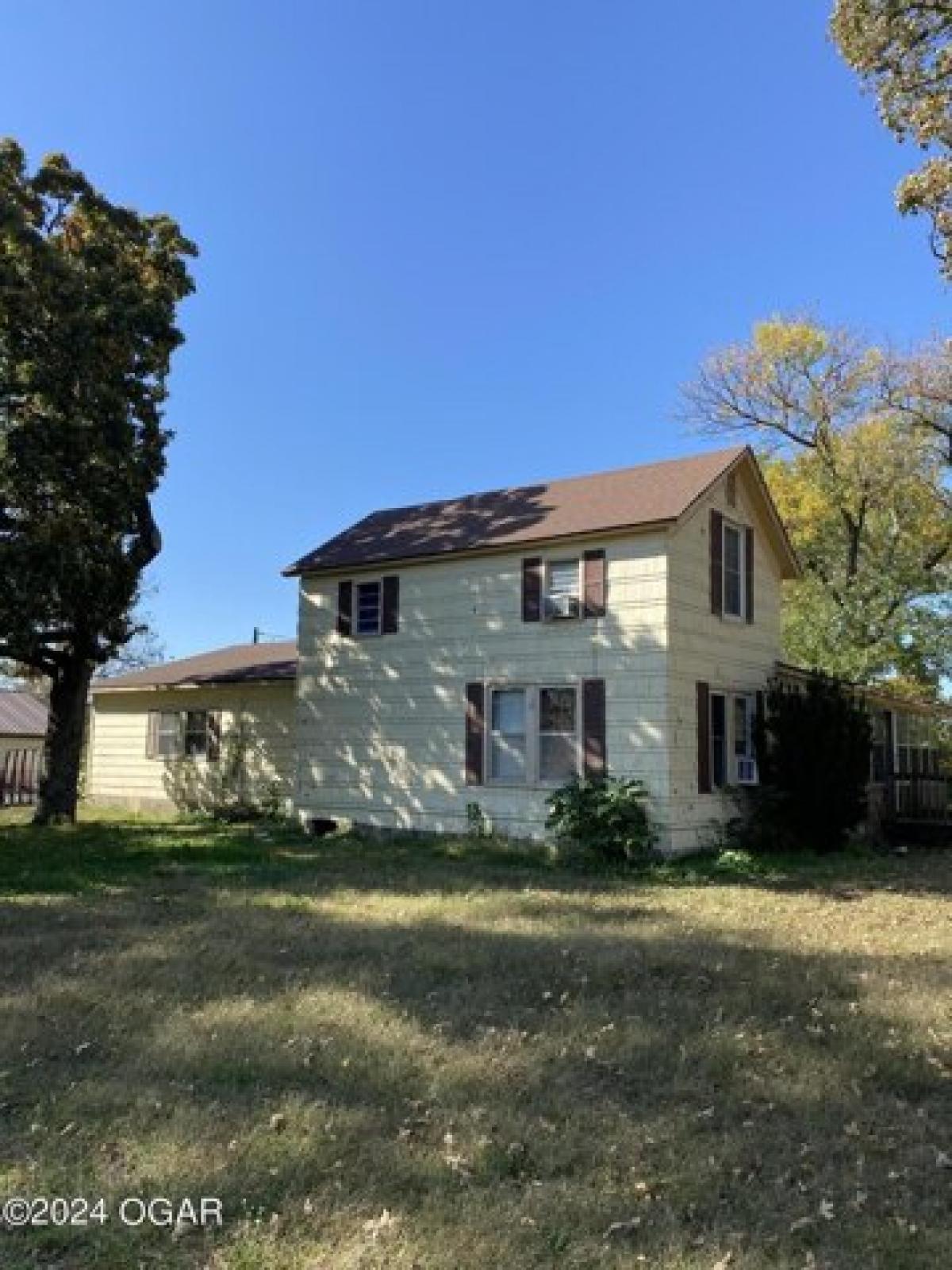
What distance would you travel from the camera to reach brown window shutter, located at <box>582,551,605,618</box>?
15016 millimetres

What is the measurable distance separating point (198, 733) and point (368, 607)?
20.0 feet

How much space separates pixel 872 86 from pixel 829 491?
18.0m

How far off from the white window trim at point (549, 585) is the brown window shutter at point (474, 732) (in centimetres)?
119

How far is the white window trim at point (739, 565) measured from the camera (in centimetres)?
1611

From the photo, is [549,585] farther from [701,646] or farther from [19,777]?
[19,777]

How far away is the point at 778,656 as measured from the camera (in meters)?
17.7

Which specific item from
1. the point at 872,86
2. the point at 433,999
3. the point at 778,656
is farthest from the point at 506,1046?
the point at 778,656

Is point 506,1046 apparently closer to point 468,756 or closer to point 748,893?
point 748,893

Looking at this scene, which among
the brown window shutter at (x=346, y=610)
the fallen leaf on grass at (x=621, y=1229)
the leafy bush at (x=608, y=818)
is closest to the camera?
the fallen leaf on grass at (x=621, y=1229)

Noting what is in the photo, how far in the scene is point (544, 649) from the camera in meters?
15.5

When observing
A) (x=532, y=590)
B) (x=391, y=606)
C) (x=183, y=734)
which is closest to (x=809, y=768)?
(x=532, y=590)

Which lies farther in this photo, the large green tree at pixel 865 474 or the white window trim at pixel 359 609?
the large green tree at pixel 865 474

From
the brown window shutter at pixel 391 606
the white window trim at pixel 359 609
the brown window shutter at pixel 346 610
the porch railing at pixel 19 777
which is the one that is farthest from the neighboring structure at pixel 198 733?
the porch railing at pixel 19 777

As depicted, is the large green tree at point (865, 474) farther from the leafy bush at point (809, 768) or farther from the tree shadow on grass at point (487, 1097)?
the tree shadow on grass at point (487, 1097)
